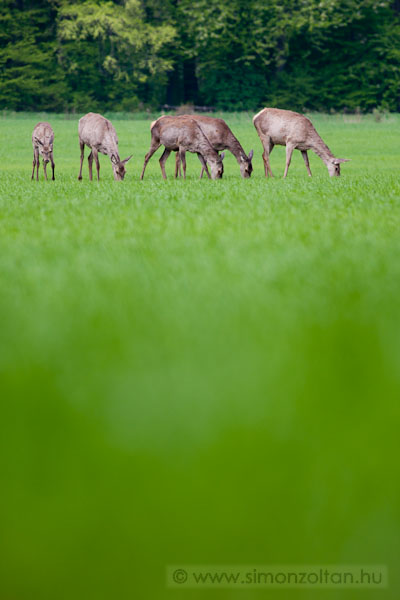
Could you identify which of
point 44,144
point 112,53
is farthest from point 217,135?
point 112,53

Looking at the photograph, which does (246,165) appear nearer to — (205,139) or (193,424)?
(205,139)

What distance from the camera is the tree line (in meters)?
64.0

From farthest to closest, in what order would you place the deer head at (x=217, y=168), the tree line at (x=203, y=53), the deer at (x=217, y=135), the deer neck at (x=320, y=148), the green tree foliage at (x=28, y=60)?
the green tree foliage at (x=28, y=60), the tree line at (x=203, y=53), the deer at (x=217, y=135), the deer neck at (x=320, y=148), the deer head at (x=217, y=168)

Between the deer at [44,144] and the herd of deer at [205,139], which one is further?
the deer at [44,144]

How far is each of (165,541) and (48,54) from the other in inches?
2700

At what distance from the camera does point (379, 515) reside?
2.01m

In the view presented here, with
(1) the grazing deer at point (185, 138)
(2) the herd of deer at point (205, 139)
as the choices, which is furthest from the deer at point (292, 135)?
(1) the grazing deer at point (185, 138)

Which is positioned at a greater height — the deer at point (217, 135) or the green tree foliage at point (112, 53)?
the green tree foliage at point (112, 53)

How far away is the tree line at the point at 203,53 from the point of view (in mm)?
64000

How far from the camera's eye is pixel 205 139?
20094mm

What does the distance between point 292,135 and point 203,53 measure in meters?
51.4

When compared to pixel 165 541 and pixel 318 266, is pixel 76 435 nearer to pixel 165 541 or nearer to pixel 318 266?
pixel 165 541

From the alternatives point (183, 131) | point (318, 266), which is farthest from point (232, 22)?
point (318, 266)

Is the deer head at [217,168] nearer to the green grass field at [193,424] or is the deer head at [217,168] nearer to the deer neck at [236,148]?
the deer neck at [236,148]
